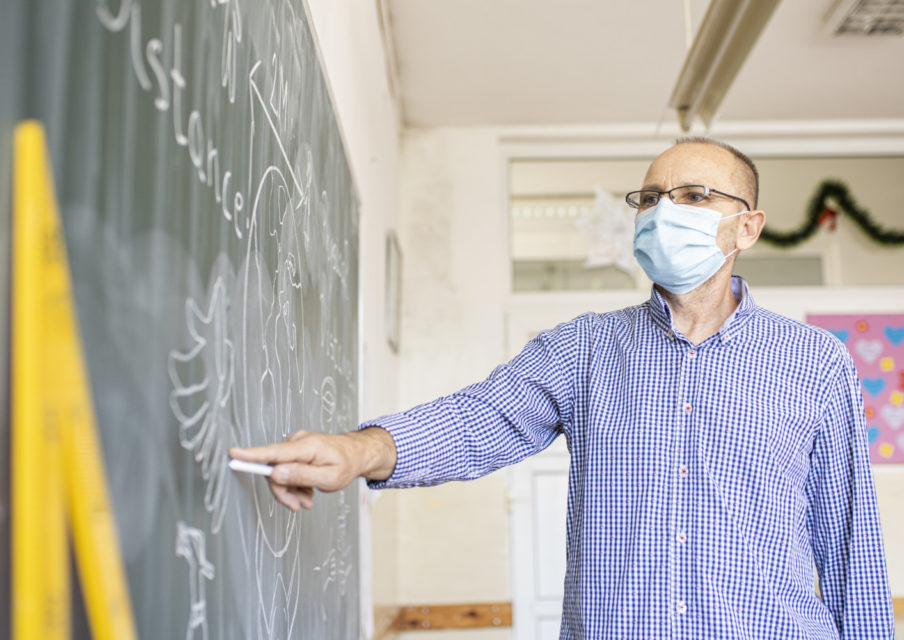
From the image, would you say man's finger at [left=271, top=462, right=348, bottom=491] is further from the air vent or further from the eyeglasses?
the air vent

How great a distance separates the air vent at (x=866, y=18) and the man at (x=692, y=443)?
206 cm

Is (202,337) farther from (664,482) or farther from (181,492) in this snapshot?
(664,482)

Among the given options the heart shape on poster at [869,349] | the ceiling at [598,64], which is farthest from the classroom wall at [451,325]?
the heart shape on poster at [869,349]

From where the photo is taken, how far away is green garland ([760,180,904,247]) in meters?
4.05

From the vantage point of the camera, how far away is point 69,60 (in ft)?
1.52

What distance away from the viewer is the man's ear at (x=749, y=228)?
1.46 metres

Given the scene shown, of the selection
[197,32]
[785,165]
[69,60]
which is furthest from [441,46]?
[69,60]

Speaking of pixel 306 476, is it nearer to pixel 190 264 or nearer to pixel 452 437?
pixel 190 264

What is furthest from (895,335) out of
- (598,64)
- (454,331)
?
(454,331)

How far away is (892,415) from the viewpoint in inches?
153

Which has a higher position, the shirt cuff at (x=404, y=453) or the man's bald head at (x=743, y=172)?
the man's bald head at (x=743, y=172)

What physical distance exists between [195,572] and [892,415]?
3.92m

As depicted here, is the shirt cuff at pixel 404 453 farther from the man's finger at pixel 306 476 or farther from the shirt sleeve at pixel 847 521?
the shirt sleeve at pixel 847 521

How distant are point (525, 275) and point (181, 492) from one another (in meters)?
3.52
